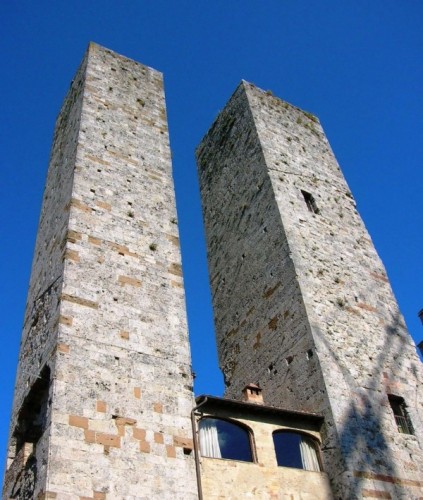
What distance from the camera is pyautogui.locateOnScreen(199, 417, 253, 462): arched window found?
8.51 meters

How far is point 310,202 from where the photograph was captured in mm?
13648

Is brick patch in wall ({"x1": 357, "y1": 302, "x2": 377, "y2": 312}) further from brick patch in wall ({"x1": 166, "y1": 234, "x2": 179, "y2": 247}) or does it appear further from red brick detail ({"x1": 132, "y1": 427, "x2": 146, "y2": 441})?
red brick detail ({"x1": 132, "y1": 427, "x2": 146, "y2": 441})

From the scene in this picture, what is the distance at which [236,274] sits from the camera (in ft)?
44.7

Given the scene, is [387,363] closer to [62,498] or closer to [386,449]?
[386,449]

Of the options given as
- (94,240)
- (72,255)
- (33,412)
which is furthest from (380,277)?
(33,412)

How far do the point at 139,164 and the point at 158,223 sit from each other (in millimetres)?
1588

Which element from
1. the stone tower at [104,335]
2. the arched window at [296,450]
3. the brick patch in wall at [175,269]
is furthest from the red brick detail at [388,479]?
the brick patch in wall at [175,269]

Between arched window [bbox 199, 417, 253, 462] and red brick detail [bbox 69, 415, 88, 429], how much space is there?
2.08 meters

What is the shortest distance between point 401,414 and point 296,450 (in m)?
2.16

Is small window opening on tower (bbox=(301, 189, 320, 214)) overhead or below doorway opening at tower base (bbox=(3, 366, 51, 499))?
overhead

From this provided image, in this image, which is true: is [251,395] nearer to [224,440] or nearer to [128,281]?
[224,440]

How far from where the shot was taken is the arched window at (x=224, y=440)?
8512 mm

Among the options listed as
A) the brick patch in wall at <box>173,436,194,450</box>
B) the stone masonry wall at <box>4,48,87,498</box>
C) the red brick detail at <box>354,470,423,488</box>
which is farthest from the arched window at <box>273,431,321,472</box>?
the stone masonry wall at <box>4,48,87,498</box>

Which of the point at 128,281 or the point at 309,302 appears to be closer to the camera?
the point at 128,281
